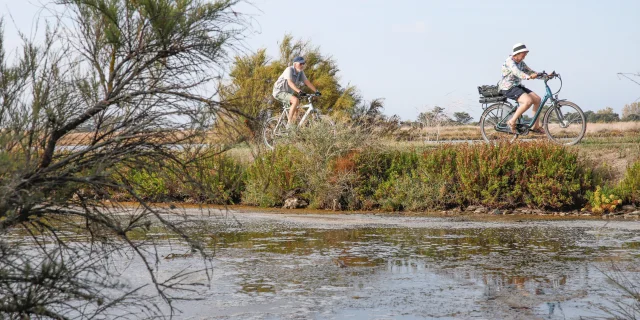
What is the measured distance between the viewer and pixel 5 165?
4461 mm

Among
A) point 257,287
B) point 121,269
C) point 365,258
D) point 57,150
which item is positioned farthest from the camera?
point 365,258

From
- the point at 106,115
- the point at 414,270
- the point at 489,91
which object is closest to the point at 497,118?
the point at 489,91

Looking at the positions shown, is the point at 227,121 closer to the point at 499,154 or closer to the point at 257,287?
the point at 257,287

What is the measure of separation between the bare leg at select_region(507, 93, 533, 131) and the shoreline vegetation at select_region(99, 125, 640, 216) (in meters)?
1.54

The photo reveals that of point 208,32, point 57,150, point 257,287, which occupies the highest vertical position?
point 208,32

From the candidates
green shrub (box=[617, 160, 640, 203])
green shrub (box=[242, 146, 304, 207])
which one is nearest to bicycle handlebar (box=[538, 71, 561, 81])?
green shrub (box=[617, 160, 640, 203])

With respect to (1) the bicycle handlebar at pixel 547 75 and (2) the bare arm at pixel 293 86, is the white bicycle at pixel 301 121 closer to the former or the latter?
(2) the bare arm at pixel 293 86

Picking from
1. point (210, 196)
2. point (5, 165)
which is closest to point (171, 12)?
point (210, 196)

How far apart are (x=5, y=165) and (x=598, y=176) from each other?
1197 cm

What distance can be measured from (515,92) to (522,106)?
341 mm

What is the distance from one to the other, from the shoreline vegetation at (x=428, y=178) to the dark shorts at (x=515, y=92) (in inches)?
71.0

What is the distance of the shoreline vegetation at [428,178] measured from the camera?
44.1 feet

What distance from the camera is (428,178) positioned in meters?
14.2

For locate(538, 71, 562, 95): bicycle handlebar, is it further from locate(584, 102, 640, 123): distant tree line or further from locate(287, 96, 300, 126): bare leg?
locate(584, 102, 640, 123): distant tree line
